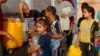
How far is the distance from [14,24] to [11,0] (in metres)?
4.69

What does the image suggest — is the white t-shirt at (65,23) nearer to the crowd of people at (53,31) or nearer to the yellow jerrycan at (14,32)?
the crowd of people at (53,31)

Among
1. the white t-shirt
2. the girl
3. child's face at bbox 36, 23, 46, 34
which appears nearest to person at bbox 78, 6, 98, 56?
the white t-shirt

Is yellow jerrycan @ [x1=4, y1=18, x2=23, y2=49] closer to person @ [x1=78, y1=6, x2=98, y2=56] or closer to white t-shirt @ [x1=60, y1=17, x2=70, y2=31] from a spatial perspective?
person @ [x1=78, y1=6, x2=98, y2=56]

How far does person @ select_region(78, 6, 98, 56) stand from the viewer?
758 cm

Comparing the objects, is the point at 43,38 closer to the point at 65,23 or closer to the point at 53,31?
the point at 53,31

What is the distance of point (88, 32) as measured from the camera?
7621 mm

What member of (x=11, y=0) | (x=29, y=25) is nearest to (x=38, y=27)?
(x=29, y=25)

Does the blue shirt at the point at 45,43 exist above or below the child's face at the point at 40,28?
below

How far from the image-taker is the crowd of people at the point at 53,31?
18.6 feet

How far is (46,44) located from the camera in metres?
5.84

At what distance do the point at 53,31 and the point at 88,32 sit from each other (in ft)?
3.34

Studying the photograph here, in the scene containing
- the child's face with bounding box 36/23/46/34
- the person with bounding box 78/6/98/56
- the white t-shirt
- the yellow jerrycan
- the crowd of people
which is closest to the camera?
the yellow jerrycan

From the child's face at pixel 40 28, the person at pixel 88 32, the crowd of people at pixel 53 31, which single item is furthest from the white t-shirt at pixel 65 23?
the child's face at pixel 40 28

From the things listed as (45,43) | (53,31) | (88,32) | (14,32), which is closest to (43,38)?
(45,43)
